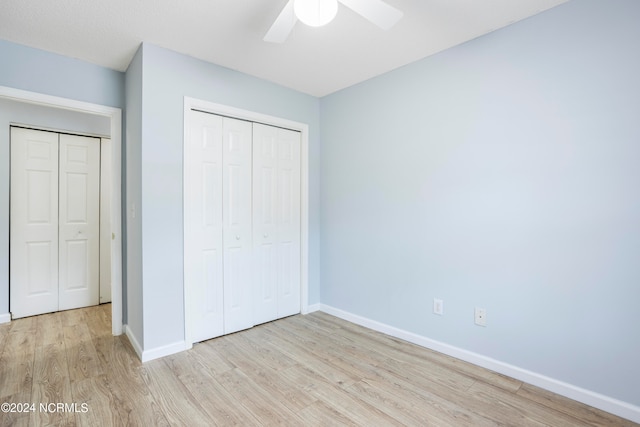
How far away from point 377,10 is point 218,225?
2.01 meters

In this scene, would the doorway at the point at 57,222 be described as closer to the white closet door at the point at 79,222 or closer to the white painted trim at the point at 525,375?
the white closet door at the point at 79,222

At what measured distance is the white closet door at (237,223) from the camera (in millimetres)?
2717

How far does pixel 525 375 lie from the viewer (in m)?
1.98

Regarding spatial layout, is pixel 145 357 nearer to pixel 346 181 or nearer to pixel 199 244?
pixel 199 244

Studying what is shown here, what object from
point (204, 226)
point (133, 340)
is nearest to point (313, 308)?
point (204, 226)

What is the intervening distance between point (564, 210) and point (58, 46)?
3.71 m

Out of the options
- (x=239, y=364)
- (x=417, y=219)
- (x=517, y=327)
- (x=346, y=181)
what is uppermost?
A: (x=346, y=181)

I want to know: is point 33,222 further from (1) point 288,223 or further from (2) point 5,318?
(1) point 288,223

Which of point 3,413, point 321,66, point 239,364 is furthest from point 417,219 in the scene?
point 3,413

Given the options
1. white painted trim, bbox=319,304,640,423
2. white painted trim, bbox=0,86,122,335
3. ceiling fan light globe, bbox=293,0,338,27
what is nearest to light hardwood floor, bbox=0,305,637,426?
white painted trim, bbox=319,304,640,423

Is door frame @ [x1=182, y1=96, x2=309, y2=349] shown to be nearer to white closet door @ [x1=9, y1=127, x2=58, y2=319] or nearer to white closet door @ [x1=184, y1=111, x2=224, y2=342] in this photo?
white closet door @ [x1=184, y1=111, x2=224, y2=342]

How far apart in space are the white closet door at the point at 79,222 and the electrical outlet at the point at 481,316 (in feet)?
13.3

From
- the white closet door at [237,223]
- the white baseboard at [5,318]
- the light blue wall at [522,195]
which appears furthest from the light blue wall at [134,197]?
the light blue wall at [522,195]

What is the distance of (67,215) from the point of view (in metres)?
3.42
